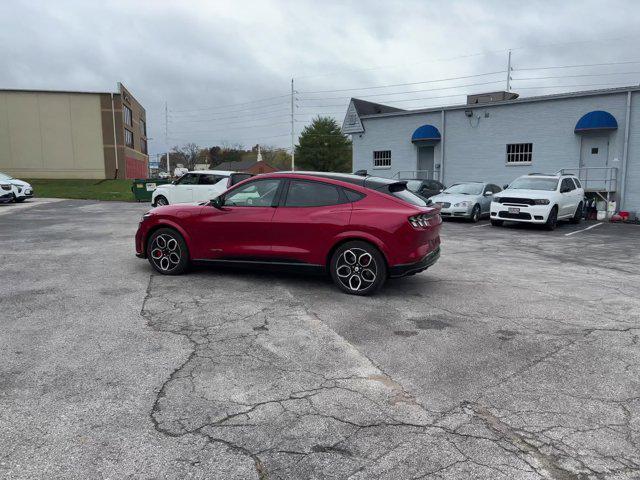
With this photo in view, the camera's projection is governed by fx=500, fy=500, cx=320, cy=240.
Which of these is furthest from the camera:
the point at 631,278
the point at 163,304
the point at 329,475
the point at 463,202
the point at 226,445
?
the point at 463,202

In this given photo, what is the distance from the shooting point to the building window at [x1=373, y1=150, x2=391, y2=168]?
28.5 metres

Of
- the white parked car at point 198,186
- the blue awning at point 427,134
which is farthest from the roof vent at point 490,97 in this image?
the white parked car at point 198,186

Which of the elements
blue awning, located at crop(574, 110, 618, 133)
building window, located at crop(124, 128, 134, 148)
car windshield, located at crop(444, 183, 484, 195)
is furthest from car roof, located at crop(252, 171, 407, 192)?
building window, located at crop(124, 128, 134, 148)

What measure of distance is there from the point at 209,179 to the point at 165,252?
1117 centimetres

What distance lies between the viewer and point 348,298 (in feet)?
21.0

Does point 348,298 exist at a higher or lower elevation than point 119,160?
lower

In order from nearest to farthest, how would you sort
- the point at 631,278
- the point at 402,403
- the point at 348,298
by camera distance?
1. the point at 402,403
2. the point at 348,298
3. the point at 631,278

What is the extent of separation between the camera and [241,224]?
705 cm

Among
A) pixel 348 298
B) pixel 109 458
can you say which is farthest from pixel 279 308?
pixel 109 458

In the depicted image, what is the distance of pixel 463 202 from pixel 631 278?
375 inches

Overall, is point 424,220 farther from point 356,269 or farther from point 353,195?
point 356,269

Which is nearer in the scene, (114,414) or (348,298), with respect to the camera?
A: (114,414)

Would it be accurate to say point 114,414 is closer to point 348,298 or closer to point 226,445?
point 226,445

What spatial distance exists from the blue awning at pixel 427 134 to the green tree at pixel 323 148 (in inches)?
1736
